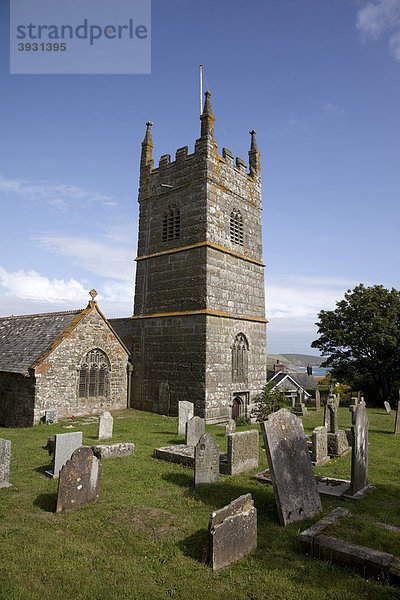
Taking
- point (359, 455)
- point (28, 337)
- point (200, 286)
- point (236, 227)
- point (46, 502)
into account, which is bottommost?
point (46, 502)

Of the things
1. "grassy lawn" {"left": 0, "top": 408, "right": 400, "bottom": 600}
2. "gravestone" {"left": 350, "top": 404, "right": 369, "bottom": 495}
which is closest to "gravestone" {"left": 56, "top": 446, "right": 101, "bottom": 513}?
"grassy lawn" {"left": 0, "top": 408, "right": 400, "bottom": 600}

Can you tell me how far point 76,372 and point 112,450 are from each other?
29.0 ft

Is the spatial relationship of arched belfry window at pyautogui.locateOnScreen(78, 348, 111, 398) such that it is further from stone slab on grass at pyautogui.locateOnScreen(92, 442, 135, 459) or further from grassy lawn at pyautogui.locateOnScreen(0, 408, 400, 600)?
grassy lawn at pyautogui.locateOnScreen(0, 408, 400, 600)

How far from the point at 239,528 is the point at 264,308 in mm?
18447

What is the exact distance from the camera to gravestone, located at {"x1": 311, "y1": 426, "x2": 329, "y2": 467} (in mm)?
10977

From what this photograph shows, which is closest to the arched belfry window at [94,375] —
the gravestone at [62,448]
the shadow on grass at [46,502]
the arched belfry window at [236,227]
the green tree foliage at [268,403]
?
the green tree foliage at [268,403]

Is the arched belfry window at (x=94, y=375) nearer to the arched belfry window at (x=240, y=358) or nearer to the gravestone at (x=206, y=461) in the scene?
the arched belfry window at (x=240, y=358)

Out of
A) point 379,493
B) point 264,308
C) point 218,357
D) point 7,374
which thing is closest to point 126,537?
point 379,493

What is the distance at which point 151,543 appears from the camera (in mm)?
5973

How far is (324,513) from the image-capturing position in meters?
7.27

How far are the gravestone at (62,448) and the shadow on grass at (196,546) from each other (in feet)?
14.2

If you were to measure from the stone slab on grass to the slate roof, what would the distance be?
8.21 m

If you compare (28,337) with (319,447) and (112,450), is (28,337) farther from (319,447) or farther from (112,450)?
(319,447)

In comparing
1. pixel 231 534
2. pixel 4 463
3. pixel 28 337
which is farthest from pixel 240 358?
pixel 231 534
